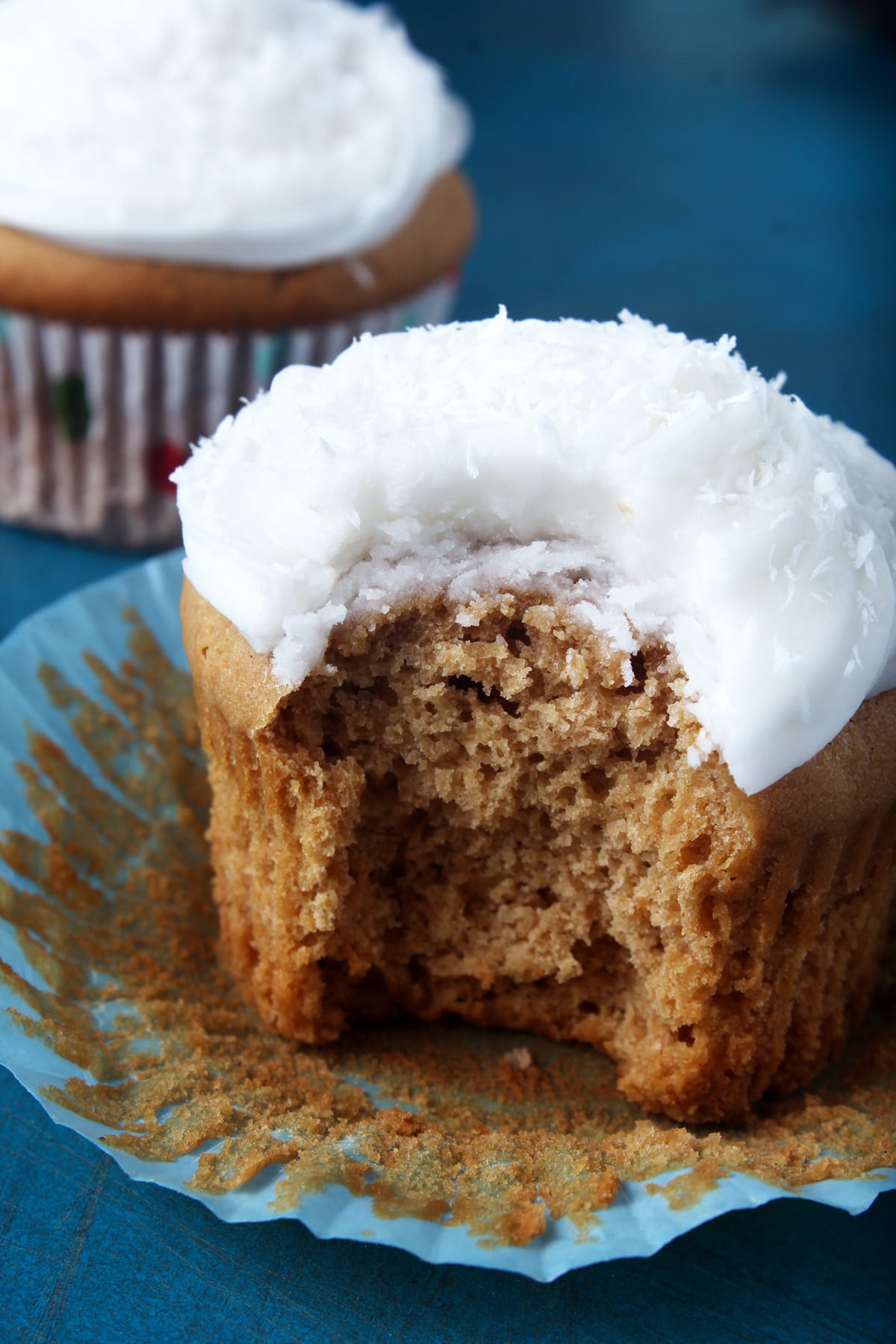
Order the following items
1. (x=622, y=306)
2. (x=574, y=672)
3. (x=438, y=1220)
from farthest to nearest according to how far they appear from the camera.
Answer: (x=622, y=306), (x=574, y=672), (x=438, y=1220)

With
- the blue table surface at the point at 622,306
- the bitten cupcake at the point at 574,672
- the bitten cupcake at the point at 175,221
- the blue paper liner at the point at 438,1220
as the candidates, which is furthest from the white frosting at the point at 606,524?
the bitten cupcake at the point at 175,221

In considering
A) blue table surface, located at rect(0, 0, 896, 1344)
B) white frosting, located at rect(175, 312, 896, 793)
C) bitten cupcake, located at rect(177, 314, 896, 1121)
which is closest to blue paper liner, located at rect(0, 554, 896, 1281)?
blue table surface, located at rect(0, 0, 896, 1344)

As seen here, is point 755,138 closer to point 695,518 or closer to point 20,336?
point 20,336

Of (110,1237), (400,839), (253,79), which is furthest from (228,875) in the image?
(253,79)

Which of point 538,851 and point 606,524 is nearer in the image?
point 606,524

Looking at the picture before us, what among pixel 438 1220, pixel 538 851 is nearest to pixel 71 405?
pixel 538 851

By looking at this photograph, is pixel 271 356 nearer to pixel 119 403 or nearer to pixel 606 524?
pixel 119 403

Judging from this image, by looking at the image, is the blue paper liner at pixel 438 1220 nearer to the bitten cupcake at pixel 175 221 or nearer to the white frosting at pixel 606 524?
the white frosting at pixel 606 524
